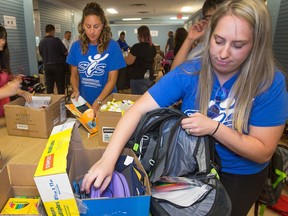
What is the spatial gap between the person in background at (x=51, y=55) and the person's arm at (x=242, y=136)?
431 centimetres

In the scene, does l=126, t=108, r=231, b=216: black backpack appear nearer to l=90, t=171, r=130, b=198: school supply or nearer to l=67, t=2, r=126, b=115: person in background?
l=90, t=171, r=130, b=198: school supply

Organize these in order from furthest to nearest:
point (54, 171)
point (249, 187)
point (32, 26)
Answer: point (32, 26), point (249, 187), point (54, 171)

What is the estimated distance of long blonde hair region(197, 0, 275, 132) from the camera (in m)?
0.74

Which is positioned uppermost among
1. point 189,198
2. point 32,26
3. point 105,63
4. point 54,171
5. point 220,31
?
point 32,26

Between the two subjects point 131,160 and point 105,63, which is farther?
point 105,63

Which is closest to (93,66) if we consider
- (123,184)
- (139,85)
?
(123,184)

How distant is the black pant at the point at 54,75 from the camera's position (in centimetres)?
457

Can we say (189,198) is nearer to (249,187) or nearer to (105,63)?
(249,187)

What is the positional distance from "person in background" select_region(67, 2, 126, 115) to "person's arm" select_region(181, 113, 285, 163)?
1179 mm

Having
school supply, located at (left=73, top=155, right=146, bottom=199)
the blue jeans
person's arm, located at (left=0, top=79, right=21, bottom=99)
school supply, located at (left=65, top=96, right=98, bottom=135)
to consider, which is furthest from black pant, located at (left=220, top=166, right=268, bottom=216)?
the blue jeans

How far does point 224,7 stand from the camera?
0.79 metres

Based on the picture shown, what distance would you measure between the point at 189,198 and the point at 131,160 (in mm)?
236

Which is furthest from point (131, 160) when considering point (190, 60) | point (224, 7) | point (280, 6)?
point (280, 6)

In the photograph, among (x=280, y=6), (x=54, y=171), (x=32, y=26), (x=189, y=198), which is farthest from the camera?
(x=32, y=26)
